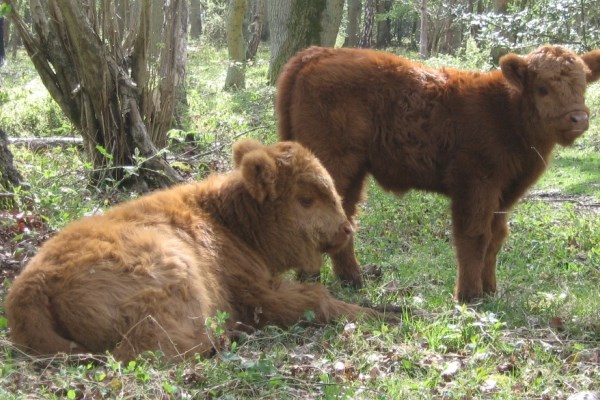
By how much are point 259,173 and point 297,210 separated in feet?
1.59

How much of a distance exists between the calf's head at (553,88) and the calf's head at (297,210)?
2.18 meters

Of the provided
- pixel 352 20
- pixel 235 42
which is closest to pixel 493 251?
pixel 235 42

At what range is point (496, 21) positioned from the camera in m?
13.6

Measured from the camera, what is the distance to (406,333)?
5320 millimetres

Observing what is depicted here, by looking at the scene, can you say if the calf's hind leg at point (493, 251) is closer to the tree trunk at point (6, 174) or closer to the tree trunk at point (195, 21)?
the tree trunk at point (6, 174)

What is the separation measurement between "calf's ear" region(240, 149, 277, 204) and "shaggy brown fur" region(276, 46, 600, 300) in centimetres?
131

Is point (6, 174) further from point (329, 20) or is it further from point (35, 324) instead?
point (329, 20)

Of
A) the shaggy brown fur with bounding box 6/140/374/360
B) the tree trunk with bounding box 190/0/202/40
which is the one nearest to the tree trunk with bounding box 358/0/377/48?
the tree trunk with bounding box 190/0/202/40

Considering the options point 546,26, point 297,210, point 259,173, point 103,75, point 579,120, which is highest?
point 546,26

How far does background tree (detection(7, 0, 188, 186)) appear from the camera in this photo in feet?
27.6

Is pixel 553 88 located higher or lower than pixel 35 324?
higher

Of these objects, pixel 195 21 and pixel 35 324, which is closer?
pixel 35 324

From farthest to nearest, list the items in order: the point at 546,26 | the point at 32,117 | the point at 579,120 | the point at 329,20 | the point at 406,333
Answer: the point at 546,26 → the point at 329,20 → the point at 32,117 → the point at 579,120 → the point at 406,333

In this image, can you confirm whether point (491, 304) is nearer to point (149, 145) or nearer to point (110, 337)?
point (110, 337)
